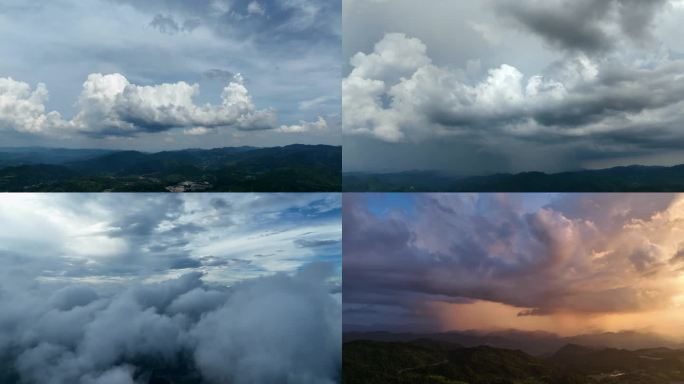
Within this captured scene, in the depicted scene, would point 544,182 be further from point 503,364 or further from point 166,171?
point 166,171

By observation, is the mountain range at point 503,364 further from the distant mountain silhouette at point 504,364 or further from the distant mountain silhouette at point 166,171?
the distant mountain silhouette at point 166,171

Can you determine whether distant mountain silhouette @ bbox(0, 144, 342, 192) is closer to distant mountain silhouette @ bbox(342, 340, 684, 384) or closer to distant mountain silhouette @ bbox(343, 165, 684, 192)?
distant mountain silhouette @ bbox(343, 165, 684, 192)

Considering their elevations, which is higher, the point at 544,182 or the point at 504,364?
the point at 544,182

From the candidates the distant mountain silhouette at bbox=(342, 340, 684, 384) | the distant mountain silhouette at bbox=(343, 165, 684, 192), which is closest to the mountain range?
the distant mountain silhouette at bbox=(342, 340, 684, 384)

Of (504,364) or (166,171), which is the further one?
(166,171)

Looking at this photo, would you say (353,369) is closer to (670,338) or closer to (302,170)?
(302,170)

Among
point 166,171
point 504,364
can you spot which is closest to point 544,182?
point 504,364
